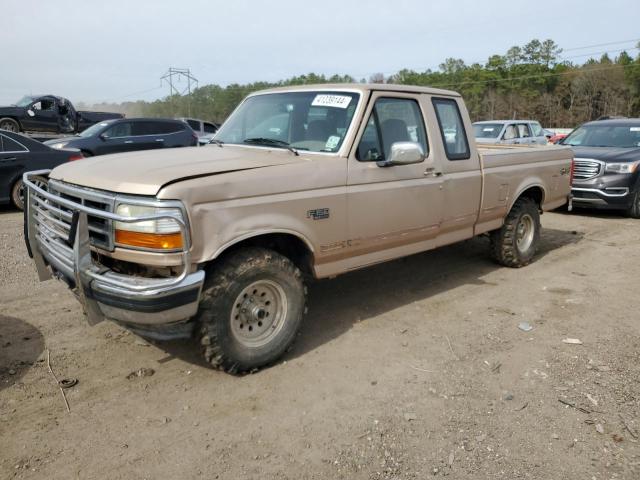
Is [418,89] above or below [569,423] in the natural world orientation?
above

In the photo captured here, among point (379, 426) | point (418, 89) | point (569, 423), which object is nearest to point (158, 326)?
point (379, 426)

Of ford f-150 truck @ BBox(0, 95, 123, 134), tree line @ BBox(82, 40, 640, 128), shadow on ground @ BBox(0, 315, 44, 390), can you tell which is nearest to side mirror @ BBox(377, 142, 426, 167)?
shadow on ground @ BBox(0, 315, 44, 390)

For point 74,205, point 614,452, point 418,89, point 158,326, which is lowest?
point 614,452

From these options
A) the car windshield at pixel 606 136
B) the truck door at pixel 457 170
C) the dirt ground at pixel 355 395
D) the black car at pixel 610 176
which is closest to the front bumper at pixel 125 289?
the dirt ground at pixel 355 395

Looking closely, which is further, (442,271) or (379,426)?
(442,271)

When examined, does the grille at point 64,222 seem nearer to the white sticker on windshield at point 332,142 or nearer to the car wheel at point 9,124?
the white sticker on windshield at point 332,142

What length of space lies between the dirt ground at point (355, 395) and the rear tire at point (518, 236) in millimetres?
888

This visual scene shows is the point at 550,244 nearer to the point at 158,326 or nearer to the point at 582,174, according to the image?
the point at 582,174

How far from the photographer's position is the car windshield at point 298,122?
4238 millimetres

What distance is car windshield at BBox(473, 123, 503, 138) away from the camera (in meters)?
14.5

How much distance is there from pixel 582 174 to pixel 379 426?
865cm

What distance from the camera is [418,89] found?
195 inches

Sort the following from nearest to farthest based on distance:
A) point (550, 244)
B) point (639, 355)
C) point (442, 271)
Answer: point (639, 355) → point (442, 271) → point (550, 244)

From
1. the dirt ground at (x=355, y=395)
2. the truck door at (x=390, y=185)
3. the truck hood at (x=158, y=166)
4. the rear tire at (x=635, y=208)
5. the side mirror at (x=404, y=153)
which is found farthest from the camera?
the rear tire at (x=635, y=208)
